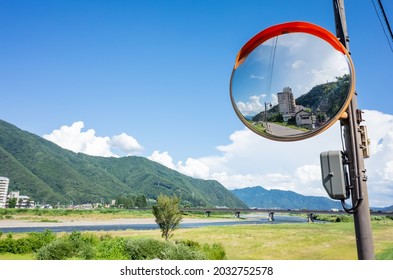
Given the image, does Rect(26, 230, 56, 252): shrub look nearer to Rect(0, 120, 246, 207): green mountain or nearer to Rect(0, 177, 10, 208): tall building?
Rect(0, 120, 246, 207): green mountain

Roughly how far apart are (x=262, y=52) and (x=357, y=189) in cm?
59

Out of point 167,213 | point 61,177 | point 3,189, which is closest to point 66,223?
point 167,213

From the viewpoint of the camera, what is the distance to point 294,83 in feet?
3.66

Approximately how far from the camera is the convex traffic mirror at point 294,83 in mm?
1078

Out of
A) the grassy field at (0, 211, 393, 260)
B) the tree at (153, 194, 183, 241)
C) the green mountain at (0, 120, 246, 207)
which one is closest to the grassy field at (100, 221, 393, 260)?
the grassy field at (0, 211, 393, 260)

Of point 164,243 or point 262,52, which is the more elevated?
point 262,52

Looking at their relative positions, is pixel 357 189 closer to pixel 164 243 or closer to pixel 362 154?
pixel 362 154

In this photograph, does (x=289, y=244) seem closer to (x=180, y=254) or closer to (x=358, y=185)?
(x=180, y=254)

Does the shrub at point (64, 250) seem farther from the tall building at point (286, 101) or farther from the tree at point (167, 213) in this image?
the tall building at point (286, 101)

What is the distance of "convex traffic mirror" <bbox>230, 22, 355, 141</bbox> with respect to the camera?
1078 millimetres

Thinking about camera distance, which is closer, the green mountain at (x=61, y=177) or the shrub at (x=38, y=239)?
the shrub at (x=38, y=239)

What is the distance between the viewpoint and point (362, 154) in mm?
1104

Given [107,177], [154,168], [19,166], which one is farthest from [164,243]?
[154,168]

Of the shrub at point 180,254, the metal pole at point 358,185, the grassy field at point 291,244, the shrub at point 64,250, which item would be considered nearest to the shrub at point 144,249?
the shrub at point 64,250
